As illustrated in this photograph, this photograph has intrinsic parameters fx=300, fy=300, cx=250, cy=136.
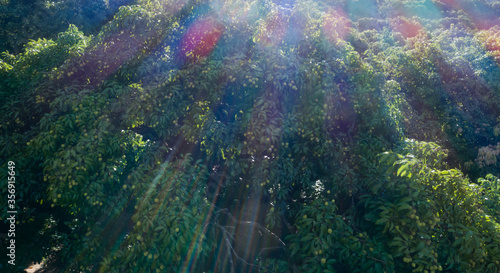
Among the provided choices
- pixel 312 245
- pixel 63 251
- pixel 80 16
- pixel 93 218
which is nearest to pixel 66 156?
pixel 93 218

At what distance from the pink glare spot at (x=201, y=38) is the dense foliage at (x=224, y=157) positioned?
0.03 metres

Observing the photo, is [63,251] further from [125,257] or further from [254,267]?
[254,267]

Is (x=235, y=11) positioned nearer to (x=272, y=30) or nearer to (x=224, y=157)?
(x=272, y=30)

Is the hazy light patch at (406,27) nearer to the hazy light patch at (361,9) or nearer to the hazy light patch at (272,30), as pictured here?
the hazy light patch at (361,9)

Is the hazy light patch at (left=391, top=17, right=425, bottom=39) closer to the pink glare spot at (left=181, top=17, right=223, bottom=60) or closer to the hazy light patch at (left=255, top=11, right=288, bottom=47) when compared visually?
the hazy light patch at (left=255, top=11, right=288, bottom=47)

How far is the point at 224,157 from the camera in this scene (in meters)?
3.60

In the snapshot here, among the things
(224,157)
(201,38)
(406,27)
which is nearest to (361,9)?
(406,27)

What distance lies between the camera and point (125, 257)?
296 cm

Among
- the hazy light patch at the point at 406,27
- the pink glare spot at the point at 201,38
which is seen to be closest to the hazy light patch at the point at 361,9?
the hazy light patch at the point at 406,27

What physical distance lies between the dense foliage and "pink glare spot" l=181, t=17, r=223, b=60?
28 millimetres

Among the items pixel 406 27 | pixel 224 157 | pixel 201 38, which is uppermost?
pixel 201 38

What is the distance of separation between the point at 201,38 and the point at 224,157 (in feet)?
5.48

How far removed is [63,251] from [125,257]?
1.53 m

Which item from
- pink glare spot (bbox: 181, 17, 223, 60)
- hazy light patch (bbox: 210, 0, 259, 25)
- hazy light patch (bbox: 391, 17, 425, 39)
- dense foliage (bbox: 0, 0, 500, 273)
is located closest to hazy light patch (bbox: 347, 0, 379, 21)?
hazy light patch (bbox: 391, 17, 425, 39)
